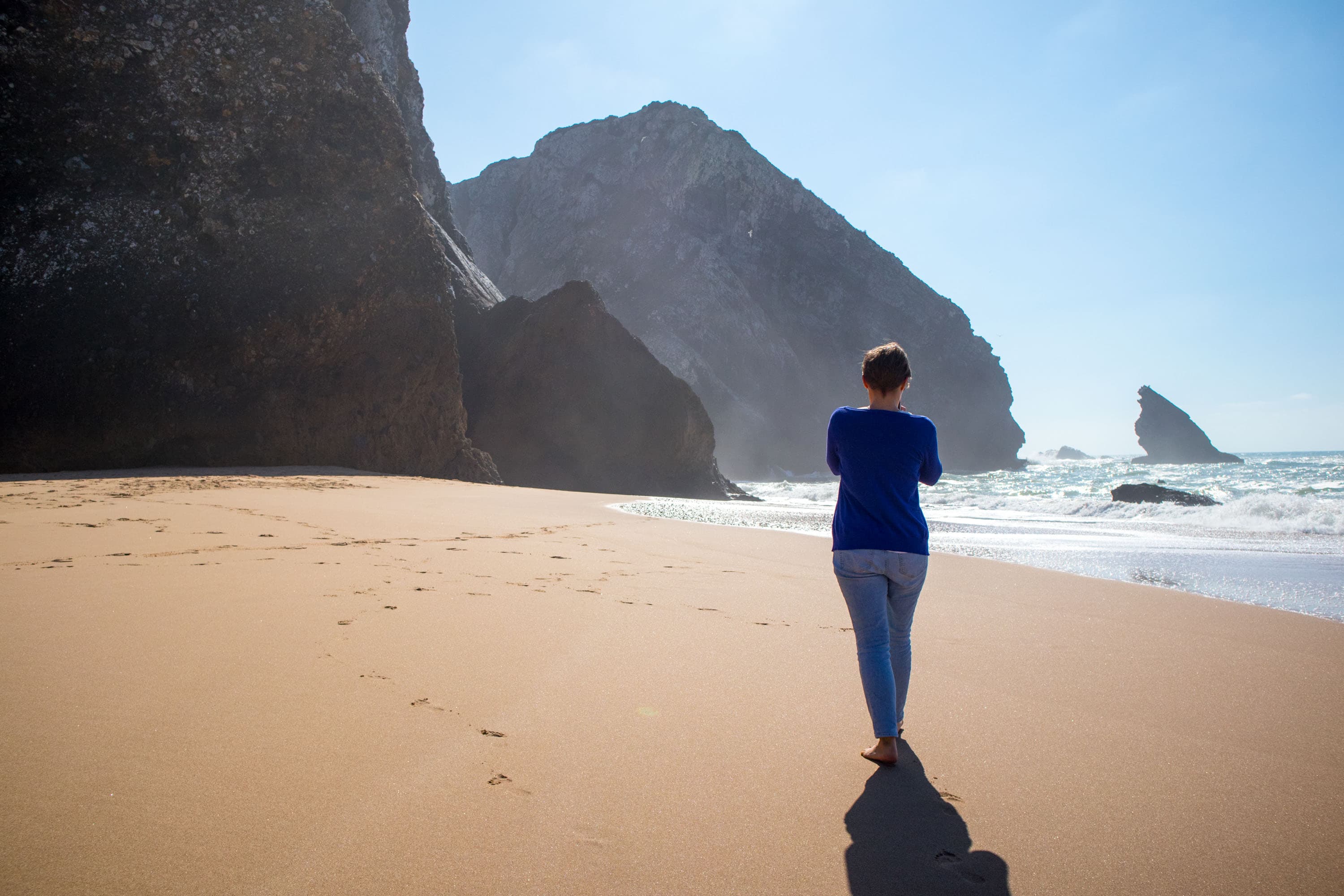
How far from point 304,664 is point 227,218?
16.2 meters

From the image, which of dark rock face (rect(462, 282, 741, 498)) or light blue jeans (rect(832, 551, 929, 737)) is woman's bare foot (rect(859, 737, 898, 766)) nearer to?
light blue jeans (rect(832, 551, 929, 737))

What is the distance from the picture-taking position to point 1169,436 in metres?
92.4

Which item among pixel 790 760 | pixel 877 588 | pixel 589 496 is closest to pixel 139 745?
pixel 790 760

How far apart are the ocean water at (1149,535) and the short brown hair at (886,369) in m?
4.59

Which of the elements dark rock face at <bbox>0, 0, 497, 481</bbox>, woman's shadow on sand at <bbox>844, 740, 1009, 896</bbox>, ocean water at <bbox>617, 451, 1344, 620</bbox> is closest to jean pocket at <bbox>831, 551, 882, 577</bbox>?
woman's shadow on sand at <bbox>844, 740, 1009, 896</bbox>

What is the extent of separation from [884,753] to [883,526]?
2.45 feet

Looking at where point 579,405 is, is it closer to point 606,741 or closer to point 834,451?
point 834,451

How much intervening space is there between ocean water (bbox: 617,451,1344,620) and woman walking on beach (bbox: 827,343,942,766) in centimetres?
448

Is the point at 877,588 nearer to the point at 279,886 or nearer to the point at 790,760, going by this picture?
the point at 790,760

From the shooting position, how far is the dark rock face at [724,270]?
60062 mm

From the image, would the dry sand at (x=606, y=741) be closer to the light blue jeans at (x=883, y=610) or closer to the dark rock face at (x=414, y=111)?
the light blue jeans at (x=883, y=610)

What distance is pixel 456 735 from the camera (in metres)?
2.12

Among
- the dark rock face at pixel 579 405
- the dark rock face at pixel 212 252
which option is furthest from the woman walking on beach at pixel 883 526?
the dark rock face at pixel 579 405

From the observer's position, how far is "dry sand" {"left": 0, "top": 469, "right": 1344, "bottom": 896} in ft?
5.11
